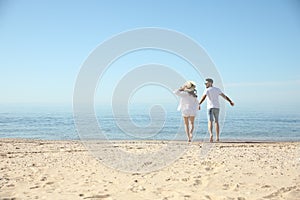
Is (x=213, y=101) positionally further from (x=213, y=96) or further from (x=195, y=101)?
(x=195, y=101)

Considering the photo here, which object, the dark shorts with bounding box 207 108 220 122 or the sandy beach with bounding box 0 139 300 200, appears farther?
the dark shorts with bounding box 207 108 220 122

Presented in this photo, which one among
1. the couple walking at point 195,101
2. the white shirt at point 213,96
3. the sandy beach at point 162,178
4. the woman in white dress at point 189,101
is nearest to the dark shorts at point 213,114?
the couple walking at point 195,101

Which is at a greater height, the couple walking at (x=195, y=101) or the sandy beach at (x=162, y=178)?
the couple walking at (x=195, y=101)

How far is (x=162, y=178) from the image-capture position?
4.57 metres

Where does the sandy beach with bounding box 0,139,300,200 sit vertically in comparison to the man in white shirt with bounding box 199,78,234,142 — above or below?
below

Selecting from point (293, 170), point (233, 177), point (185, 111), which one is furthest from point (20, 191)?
point (185, 111)

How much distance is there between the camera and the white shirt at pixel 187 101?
28.8 ft

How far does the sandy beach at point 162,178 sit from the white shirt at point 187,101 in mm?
2639

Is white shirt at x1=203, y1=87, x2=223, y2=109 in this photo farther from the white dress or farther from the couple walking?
the white dress

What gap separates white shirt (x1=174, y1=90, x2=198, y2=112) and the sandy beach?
2.64 m

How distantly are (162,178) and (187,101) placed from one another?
4498 mm

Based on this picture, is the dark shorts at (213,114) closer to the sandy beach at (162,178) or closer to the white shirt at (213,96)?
the white shirt at (213,96)

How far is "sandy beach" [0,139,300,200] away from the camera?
3.77 meters

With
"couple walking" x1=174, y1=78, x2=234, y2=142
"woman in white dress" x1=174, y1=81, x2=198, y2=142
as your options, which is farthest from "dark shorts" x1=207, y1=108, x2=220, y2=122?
"woman in white dress" x1=174, y1=81, x2=198, y2=142
